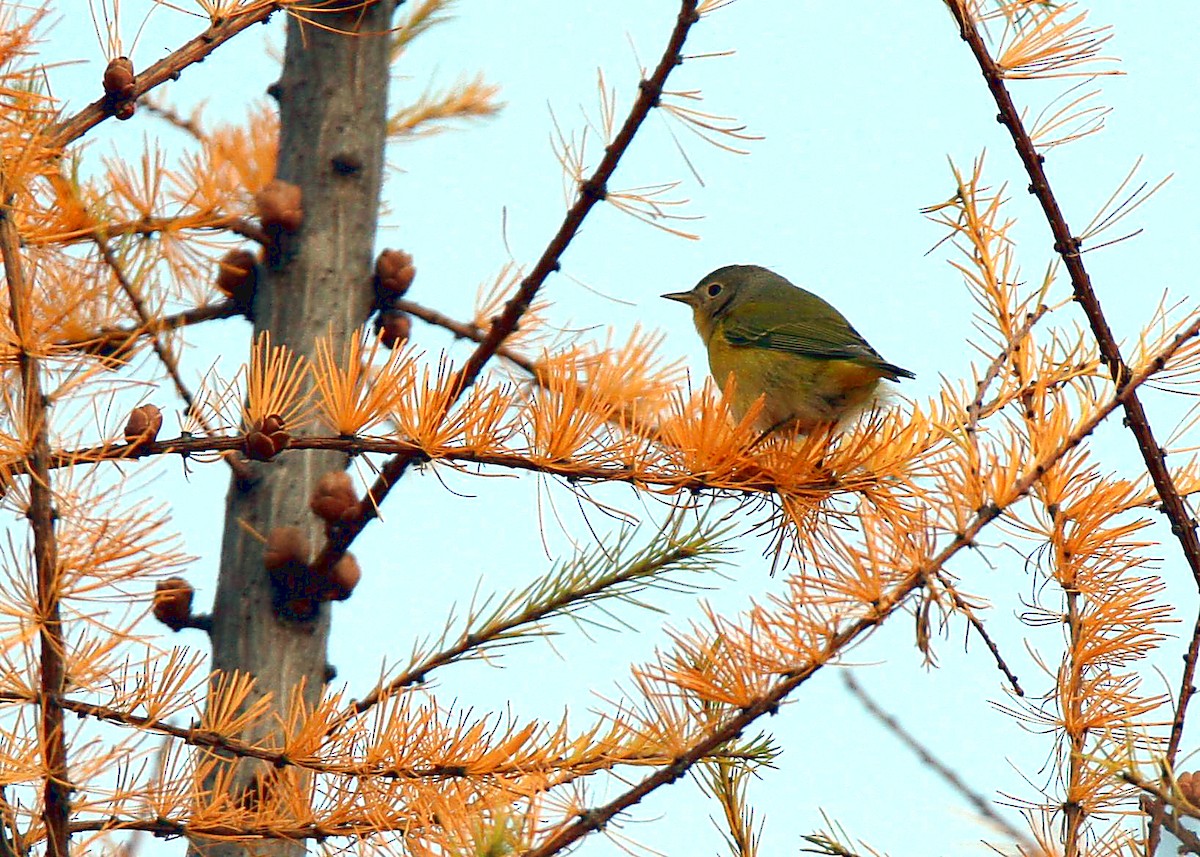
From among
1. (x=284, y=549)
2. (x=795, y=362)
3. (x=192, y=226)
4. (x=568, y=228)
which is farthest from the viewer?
(x=795, y=362)

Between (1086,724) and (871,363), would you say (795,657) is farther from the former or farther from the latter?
(871,363)

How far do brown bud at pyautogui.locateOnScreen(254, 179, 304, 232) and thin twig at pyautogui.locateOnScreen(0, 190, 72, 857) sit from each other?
1.26 meters

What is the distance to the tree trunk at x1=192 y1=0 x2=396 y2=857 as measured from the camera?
8.87 feet

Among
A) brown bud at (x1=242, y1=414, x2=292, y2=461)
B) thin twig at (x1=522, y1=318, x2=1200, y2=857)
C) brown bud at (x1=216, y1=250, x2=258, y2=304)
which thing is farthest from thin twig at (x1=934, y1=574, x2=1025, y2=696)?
brown bud at (x1=216, y1=250, x2=258, y2=304)

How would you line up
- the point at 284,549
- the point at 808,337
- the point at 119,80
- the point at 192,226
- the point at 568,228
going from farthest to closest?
1. the point at 808,337
2. the point at 192,226
3. the point at 284,549
4. the point at 568,228
5. the point at 119,80

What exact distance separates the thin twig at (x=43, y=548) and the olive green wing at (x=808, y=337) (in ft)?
5.70

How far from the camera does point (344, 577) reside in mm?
2656

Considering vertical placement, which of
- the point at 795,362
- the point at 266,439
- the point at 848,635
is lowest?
the point at 848,635

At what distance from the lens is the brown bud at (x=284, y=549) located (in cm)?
265

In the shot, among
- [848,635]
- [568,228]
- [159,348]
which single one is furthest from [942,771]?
[159,348]

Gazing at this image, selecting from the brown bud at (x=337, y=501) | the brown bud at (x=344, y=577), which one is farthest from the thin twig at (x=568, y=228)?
the brown bud at (x=344, y=577)

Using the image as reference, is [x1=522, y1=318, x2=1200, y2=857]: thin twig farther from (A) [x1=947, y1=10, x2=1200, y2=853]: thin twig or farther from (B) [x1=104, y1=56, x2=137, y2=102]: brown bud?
(B) [x1=104, y1=56, x2=137, y2=102]: brown bud

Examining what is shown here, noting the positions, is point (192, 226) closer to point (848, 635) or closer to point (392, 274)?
point (392, 274)

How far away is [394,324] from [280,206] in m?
0.37
